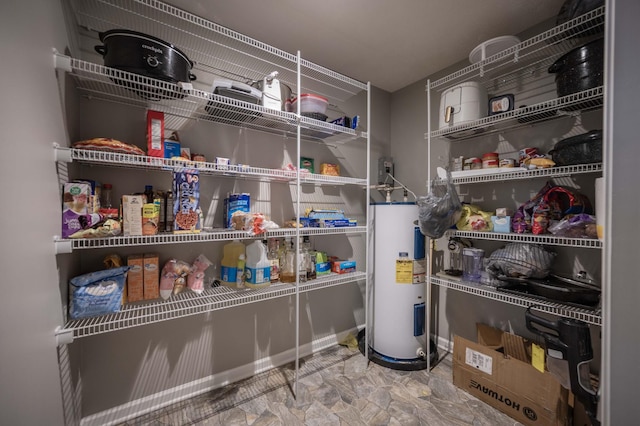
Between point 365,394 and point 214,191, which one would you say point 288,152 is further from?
point 365,394

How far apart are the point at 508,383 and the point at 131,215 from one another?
6.86ft

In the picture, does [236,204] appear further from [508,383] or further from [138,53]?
[508,383]

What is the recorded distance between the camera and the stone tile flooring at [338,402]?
4.57 ft

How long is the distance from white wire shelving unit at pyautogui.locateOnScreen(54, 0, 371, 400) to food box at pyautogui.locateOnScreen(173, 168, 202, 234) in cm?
4

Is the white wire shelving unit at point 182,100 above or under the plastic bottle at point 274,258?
above

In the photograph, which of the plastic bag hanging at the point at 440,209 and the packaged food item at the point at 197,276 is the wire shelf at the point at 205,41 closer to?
the plastic bag hanging at the point at 440,209

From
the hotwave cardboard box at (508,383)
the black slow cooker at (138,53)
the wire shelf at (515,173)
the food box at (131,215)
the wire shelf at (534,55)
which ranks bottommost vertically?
the hotwave cardboard box at (508,383)

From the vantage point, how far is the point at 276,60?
5.97ft

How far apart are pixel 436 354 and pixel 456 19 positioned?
2291mm

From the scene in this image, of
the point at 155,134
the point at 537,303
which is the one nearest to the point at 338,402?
the point at 537,303

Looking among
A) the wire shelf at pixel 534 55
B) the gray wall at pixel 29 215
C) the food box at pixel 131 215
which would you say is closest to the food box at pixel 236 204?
the food box at pixel 131 215

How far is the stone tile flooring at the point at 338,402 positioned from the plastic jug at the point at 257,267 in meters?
0.71

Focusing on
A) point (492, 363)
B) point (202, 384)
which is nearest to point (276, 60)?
point (202, 384)

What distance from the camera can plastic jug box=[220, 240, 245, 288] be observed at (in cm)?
155
